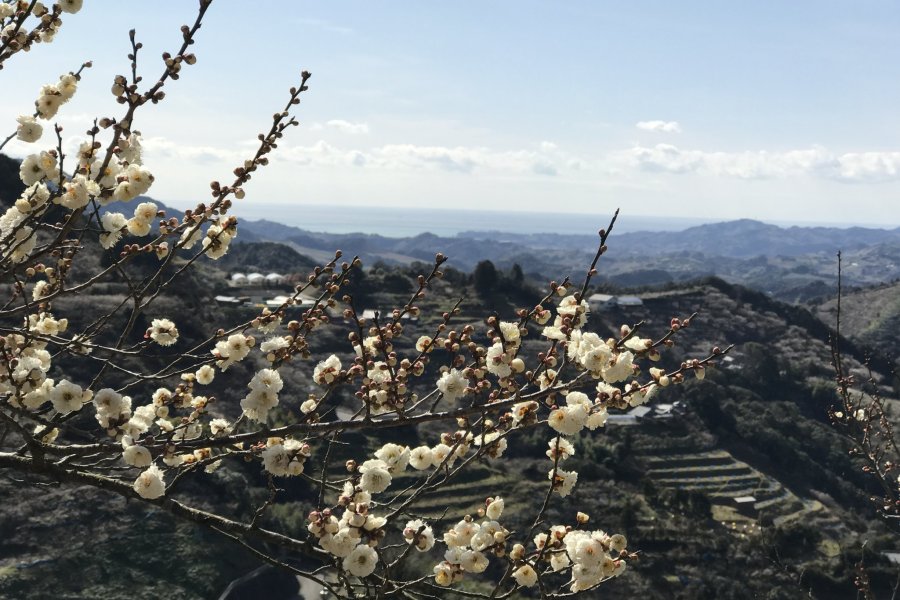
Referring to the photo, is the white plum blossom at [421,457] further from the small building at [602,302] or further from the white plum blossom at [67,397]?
the small building at [602,302]

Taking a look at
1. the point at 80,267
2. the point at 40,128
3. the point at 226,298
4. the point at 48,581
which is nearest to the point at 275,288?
the point at 226,298

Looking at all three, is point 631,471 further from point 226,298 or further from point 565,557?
point 565,557

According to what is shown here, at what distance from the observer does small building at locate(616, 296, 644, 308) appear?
84456 mm

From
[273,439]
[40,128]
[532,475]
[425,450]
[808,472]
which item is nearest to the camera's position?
[273,439]

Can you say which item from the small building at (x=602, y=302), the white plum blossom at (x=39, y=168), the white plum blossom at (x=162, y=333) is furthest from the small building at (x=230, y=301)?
the white plum blossom at (x=39, y=168)

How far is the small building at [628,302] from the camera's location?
84456 mm

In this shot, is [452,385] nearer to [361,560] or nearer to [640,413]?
[361,560]

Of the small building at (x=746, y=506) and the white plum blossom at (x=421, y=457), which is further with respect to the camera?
the small building at (x=746, y=506)

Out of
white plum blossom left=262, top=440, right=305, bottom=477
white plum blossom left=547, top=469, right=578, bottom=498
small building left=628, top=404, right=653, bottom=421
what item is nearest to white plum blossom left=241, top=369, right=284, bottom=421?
white plum blossom left=262, top=440, right=305, bottom=477

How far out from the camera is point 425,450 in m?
5.24

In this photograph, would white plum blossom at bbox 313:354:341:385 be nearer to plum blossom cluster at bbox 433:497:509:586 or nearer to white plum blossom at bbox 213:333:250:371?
white plum blossom at bbox 213:333:250:371

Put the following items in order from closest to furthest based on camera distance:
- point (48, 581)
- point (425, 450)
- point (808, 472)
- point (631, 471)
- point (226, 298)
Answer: point (425, 450) → point (48, 581) → point (631, 471) → point (808, 472) → point (226, 298)

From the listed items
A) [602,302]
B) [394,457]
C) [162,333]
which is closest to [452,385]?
[394,457]

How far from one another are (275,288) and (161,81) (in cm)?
6841
